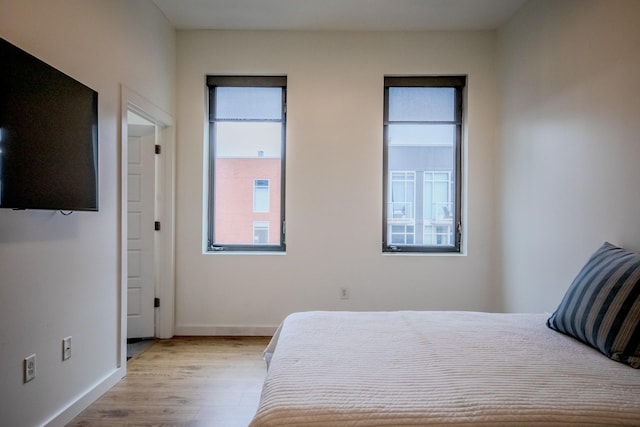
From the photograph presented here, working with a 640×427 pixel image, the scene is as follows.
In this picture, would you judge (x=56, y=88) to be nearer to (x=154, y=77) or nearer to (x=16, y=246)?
(x=16, y=246)

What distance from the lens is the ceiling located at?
2.88m

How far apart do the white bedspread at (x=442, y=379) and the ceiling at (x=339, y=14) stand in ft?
8.15

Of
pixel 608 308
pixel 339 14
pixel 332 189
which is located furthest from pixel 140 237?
pixel 608 308

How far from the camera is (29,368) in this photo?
5.55ft

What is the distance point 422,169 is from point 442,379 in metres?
2.49

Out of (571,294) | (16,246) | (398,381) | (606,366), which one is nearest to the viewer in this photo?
(398,381)

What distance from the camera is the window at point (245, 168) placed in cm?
342

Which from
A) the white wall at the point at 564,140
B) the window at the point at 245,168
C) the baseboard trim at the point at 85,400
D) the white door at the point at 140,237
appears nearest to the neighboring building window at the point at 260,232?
the window at the point at 245,168

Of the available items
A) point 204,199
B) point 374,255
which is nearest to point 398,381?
point 374,255

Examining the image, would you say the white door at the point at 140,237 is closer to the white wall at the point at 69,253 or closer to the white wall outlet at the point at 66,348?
the white wall at the point at 69,253

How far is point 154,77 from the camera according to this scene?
2895mm

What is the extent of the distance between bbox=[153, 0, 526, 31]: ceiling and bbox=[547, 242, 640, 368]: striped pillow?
2.20 m

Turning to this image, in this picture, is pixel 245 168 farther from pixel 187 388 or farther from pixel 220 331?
pixel 187 388

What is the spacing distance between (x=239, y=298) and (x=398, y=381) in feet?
7.75
